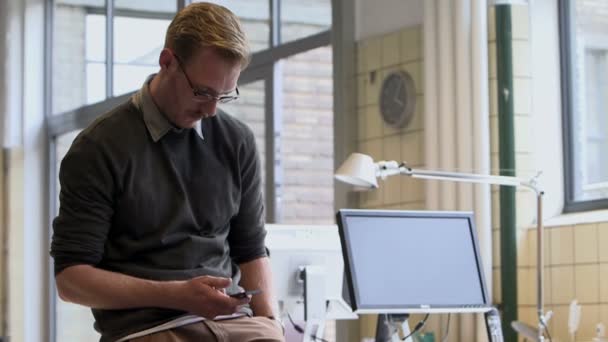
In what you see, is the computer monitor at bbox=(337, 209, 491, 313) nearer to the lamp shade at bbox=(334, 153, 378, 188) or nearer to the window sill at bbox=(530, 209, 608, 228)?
the lamp shade at bbox=(334, 153, 378, 188)

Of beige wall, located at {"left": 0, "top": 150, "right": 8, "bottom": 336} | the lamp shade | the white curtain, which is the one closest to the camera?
the lamp shade

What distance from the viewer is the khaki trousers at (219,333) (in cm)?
227

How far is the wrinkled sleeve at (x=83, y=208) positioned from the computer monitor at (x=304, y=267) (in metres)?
1.96

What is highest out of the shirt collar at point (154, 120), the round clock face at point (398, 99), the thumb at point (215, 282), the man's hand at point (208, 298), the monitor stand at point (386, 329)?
the round clock face at point (398, 99)

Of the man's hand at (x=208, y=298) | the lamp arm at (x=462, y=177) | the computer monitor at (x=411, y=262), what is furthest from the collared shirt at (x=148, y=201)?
the lamp arm at (x=462, y=177)

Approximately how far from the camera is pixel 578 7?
537 cm

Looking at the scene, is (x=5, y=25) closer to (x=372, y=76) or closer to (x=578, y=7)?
(x=372, y=76)

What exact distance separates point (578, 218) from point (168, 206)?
3.01 metres

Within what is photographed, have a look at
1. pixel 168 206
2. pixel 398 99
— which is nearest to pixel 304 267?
pixel 398 99

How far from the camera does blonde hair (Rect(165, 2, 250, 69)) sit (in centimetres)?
229

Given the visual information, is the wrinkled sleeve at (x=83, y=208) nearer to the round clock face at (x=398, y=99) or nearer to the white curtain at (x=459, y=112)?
the white curtain at (x=459, y=112)

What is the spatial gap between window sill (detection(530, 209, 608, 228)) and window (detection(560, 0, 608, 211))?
0.25 ft

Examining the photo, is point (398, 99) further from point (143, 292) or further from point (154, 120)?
point (143, 292)

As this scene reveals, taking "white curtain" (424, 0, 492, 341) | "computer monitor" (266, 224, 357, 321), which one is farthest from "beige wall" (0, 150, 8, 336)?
"computer monitor" (266, 224, 357, 321)
